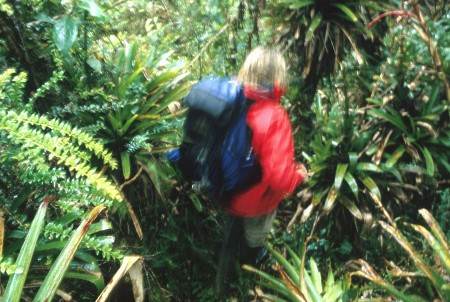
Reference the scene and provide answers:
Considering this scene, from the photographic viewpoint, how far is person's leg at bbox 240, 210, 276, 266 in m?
3.10

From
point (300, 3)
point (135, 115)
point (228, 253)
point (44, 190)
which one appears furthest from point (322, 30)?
point (44, 190)

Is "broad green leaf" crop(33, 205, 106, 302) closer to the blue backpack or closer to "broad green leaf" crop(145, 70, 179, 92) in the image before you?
the blue backpack

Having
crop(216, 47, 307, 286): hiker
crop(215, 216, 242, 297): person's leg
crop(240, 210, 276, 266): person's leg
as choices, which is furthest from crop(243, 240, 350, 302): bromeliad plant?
crop(216, 47, 307, 286): hiker

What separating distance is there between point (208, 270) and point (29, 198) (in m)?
1.73

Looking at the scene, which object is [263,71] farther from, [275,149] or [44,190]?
[44,190]

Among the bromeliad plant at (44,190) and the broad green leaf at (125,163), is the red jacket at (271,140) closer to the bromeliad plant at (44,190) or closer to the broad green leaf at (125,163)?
the bromeliad plant at (44,190)

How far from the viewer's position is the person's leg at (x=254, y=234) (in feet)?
10.2

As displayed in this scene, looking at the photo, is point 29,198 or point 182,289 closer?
point 29,198

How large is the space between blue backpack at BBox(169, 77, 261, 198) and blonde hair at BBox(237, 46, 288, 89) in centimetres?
9

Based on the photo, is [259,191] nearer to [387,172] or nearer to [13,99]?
[13,99]

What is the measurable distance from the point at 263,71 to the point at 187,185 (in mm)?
1335

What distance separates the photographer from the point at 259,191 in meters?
2.66

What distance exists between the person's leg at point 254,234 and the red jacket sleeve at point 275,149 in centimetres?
67

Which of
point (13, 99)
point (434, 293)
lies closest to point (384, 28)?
point (434, 293)
